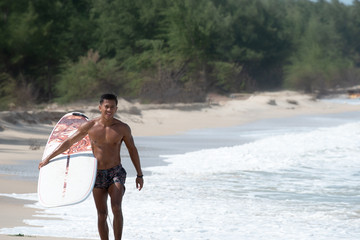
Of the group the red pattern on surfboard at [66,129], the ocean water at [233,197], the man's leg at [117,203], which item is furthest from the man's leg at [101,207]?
the ocean water at [233,197]

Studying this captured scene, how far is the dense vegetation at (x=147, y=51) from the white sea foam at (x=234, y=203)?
43.7 feet

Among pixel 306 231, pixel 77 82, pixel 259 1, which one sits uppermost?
pixel 259 1

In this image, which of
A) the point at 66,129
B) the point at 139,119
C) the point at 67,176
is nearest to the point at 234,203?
the point at 66,129

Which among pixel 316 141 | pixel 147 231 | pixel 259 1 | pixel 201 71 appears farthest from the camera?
pixel 259 1

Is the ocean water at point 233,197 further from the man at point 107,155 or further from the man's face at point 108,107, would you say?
the man's face at point 108,107

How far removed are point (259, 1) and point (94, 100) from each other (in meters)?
49.7

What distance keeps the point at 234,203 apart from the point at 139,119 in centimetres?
1773

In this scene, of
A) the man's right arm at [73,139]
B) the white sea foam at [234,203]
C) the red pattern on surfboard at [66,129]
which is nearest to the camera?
the man's right arm at [73,139]

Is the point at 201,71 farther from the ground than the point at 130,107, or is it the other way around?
the point at 201,71

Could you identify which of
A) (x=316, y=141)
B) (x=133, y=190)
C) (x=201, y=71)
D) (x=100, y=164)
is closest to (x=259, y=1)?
(x=201, y=71)

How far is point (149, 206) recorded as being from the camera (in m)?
9.93

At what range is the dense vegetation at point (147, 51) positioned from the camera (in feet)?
107

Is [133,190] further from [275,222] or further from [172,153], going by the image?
[172,153]

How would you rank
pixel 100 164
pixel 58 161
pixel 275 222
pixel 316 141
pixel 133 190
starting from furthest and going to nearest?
pixel 316 141
pixel 133 190
pixel 275 222
pixel 58 161
pixel 100 164
